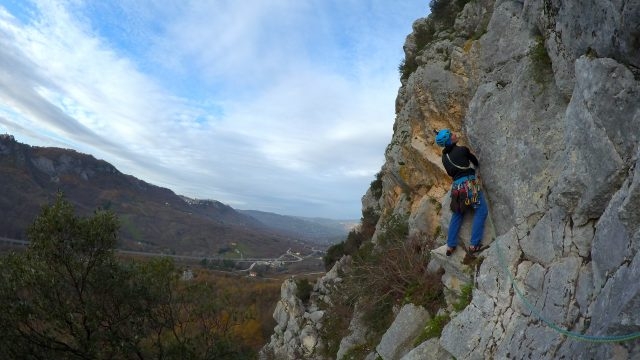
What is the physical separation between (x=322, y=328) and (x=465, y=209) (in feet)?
50.5

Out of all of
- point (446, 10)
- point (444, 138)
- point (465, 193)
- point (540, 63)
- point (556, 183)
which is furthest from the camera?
point (446, 10)

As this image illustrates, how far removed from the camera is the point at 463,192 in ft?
31.0

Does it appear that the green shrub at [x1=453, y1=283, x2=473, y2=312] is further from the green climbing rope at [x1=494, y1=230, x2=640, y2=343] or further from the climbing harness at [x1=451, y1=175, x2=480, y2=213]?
the climbing harness at [x1=451, y1=175, x2=480, y2=213]

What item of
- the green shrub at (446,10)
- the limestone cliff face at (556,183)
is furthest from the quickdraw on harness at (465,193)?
the green shrub at (446,10)

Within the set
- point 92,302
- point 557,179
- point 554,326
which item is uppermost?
point 557,179

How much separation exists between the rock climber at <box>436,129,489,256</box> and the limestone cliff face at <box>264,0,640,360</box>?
278 millimetres

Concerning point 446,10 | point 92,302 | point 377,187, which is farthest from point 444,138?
point 377,187

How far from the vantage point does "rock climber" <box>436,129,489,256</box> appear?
9305 millimetres

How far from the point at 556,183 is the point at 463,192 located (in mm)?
2517

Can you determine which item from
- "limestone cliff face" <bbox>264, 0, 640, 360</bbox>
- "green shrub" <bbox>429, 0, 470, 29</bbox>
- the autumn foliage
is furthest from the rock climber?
the autumn foliage

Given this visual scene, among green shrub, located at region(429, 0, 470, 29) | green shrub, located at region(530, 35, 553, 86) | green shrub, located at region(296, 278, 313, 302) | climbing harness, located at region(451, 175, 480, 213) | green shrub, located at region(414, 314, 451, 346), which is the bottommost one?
green shrub, located at region(296, 278, 313, 302)

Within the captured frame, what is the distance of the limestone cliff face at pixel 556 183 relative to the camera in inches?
206

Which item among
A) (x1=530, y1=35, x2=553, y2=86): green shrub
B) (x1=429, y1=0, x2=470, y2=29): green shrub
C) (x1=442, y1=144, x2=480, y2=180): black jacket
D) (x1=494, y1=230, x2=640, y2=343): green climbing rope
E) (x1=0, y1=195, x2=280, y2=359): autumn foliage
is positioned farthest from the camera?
(x1=429, y1=0, x2=470, y2=29): green shrub

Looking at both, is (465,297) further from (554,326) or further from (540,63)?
(540,63)
